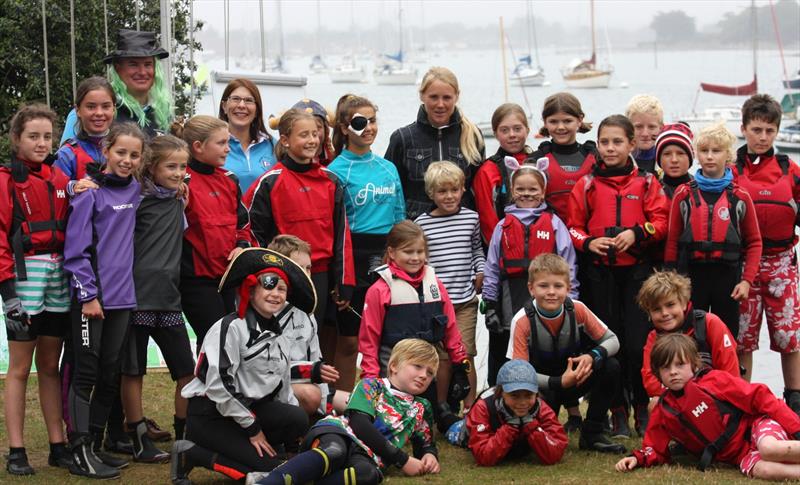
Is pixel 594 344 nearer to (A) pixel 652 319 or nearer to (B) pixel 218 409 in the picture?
(A) pixel 652 319

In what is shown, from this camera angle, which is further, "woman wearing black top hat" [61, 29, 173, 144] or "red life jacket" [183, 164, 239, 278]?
"woman wearing black top hat" [61, 29, 173, 144]

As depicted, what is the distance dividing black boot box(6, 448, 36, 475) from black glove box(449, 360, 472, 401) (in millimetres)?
2444

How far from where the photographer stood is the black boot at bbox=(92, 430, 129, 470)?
6312 mm

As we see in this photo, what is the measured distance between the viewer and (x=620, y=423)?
23.0 feet

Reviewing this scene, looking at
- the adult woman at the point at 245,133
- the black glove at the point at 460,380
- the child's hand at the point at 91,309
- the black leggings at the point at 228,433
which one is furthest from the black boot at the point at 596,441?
the child's hand at the point at 91,309

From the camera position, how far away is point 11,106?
11031 millimetres

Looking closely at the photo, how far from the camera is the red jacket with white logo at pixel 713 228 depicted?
672 cm

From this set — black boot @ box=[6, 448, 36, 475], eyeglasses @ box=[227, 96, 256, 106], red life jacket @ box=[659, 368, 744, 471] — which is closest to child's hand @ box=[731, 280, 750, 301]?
red life jacket @ box=[659, 368, 744, 471]

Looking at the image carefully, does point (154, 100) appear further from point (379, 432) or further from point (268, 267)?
point (379, 432)

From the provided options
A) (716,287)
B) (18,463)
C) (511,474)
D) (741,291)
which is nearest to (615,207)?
(716,287)

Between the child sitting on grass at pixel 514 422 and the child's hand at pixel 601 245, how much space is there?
92 cm

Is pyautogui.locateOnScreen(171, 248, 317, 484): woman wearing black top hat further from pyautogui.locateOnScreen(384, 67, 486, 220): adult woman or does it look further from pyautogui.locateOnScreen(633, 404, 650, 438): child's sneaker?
pyautogui.locateOnScreen(633, 404, 650, 438): child's sneaker

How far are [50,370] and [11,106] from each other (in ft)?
17.7

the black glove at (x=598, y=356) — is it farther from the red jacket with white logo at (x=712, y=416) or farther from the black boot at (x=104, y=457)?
the black boot at (x=104, y=457)
